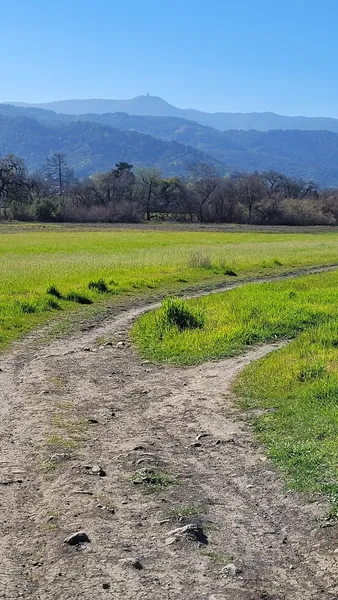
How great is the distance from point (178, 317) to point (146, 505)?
31.6 feet

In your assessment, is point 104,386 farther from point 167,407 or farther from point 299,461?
A: point 299,461

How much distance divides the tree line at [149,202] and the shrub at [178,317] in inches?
3297

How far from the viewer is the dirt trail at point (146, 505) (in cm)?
505

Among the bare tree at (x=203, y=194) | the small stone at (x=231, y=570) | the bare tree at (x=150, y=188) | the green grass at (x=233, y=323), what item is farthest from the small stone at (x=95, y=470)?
the bare tree at (x=150, y=188)

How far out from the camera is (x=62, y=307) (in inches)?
771

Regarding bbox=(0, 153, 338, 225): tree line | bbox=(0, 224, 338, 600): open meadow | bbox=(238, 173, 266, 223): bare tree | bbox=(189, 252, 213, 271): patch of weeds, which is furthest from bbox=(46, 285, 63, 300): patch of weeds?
bbox=(238, 173, 266, 223): bare tree

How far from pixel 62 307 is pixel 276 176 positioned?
140m

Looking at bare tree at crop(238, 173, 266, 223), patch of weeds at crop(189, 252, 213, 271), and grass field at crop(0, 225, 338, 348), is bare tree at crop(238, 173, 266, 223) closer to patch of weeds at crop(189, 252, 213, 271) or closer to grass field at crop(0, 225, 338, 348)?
grass field at crop(0, 225, 338, 348)

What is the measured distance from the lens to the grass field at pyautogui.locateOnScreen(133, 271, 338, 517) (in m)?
7.62

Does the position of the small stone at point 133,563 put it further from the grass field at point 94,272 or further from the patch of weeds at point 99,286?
the patch of weeds at point 99,286

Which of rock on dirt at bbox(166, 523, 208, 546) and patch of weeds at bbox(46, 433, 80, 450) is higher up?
rock on dirt at bbox(166, 523, 208, 546)

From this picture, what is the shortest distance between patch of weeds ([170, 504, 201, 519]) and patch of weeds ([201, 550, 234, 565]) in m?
0.63

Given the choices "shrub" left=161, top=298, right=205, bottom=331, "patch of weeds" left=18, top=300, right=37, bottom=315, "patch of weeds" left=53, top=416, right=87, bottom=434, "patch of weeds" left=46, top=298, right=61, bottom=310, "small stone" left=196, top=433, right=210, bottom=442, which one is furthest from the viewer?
"patch of weeds" left=46, top=298, right=61, bottom=310

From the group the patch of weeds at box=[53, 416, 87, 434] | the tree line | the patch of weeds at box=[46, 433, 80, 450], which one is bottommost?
the patch of weeds at box=[53, 416, 87, 434]
